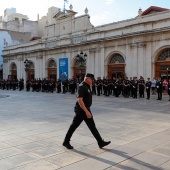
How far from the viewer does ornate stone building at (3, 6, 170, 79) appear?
75.5 feet

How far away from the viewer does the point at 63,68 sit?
32906 mm

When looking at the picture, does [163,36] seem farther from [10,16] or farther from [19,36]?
[10,16]

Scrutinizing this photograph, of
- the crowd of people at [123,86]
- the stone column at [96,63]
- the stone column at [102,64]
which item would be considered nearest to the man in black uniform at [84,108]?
the crowd of people at [123,86]

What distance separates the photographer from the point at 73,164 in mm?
4418

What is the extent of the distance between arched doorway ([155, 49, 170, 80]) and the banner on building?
42.6ft

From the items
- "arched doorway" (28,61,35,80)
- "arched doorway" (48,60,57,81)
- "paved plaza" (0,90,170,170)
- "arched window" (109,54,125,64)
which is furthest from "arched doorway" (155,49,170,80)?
"arched doorway" (28,61,35,80)

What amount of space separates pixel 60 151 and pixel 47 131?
1.92m

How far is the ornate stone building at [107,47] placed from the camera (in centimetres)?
2300

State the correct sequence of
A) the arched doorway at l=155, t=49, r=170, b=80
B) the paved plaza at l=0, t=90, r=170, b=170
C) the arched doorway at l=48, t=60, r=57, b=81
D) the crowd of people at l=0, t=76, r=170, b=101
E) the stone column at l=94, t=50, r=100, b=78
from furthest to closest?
1. the arched doorway at l=48, t=60, r=57, b=81
2. the stone column at l=94, t=50, r=100, b=78
3. the arched doorway at l=155, t=49, r=170, b=80
4. the crowd of people at l=0, t=76, r=170, b=101
5. the paved plaza at l=0, t=90, r=170, b=170

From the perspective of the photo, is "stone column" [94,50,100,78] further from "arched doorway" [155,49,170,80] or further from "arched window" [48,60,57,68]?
"arched window" [48,60,57,68]

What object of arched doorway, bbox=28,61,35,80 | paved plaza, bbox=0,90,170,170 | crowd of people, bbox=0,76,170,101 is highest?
arched doorway, bbox=28,61,35,80

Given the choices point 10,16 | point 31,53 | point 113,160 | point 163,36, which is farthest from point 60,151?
point 10,16

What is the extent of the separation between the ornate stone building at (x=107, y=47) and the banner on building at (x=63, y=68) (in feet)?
1.83

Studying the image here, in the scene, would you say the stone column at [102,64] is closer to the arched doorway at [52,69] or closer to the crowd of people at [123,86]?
the crowd of people at [123,86]
